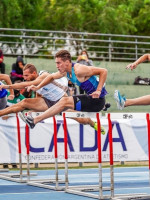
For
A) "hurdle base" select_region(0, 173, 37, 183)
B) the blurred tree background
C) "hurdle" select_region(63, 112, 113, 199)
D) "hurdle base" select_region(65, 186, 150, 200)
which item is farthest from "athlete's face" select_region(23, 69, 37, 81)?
the blurred tree background

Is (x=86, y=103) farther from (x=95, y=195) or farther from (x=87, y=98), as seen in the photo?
(x=95, y=195)

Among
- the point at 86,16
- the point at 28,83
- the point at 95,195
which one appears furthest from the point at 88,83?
the point at 86,16

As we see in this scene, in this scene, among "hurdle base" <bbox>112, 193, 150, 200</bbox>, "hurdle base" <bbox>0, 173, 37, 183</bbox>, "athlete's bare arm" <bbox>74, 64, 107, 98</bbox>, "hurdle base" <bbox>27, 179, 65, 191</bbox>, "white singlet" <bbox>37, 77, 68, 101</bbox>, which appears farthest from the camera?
"white singlet" <bbox>37, 77, 68, 101</bbox>

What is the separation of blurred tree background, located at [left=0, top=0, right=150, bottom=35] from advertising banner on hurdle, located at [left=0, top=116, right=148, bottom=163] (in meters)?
10.7

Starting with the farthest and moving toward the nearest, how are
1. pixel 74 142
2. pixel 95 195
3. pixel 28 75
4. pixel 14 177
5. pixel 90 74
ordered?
pixel 74 142, pixel 14 177, pixel 28 75, pixel 90 74, pixel 95 195

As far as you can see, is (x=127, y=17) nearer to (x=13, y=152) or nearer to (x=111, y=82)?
(x=111, y=82)

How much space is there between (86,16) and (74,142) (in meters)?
15.2

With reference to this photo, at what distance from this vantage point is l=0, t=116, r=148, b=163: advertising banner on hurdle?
1559 cm

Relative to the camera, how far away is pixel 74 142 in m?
16.0

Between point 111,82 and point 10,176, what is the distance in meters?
8.69

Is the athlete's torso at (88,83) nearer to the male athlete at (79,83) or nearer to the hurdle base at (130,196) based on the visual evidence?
the male athlete at (79,83)

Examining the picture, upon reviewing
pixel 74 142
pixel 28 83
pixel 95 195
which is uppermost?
pixel 28 83

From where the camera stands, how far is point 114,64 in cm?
2198

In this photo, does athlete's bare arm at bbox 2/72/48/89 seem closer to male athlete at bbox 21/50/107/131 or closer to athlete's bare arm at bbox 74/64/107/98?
male athlete at bbox 21/50/107/131
